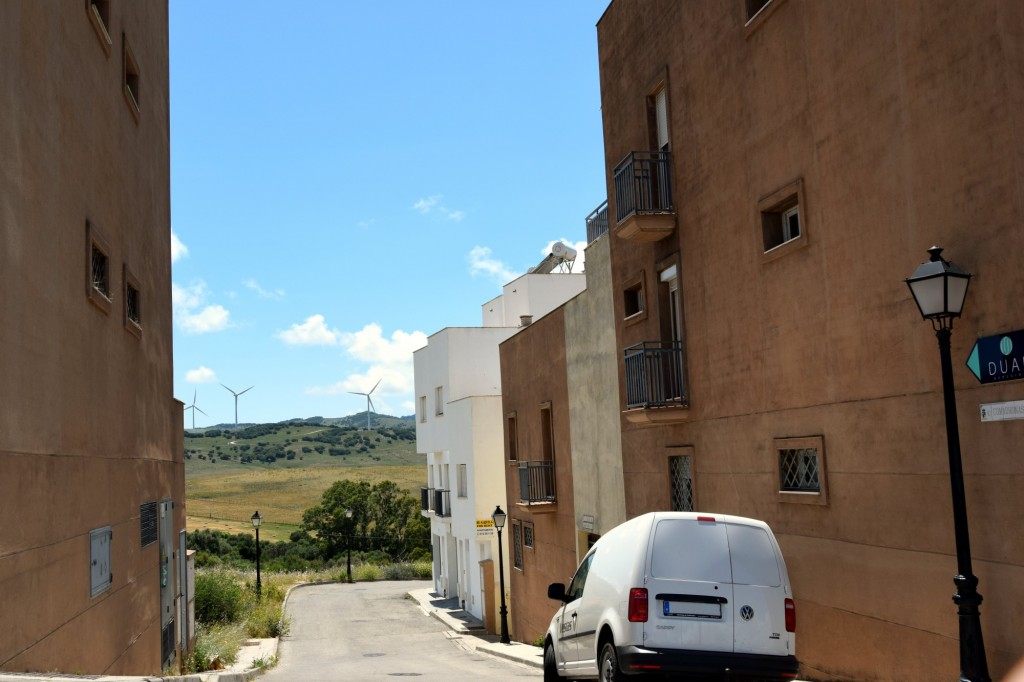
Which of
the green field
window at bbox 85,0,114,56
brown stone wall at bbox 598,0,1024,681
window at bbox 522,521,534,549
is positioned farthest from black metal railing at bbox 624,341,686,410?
the green field

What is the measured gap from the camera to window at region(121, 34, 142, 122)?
13434 millimetres

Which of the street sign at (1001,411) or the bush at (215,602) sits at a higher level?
the street sign at (1001,411)

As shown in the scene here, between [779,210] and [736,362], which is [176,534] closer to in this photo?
[736,362]

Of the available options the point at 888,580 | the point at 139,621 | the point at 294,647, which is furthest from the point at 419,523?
the point at 888,580

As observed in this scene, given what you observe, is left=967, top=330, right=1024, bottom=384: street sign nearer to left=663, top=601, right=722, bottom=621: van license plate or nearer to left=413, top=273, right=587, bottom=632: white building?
left=663, top=601, right=722, bottom=621: van license plate

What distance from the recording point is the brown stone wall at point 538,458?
2358 cm

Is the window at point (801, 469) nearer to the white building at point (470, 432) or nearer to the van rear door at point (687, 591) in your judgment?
the van rear door at point (687, 591)

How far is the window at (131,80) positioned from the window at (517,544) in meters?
17.2

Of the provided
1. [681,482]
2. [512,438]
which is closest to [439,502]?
[512,438]

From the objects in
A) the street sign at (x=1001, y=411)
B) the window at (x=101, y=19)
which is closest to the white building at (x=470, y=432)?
the window at (x=101, y=19)

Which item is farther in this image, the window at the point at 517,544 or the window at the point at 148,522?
the window at the point at 517,544

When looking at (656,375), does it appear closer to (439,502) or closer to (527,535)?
(527,535)

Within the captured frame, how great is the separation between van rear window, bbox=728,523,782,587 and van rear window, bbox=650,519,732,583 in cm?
9

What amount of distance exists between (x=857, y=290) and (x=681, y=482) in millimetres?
6366
